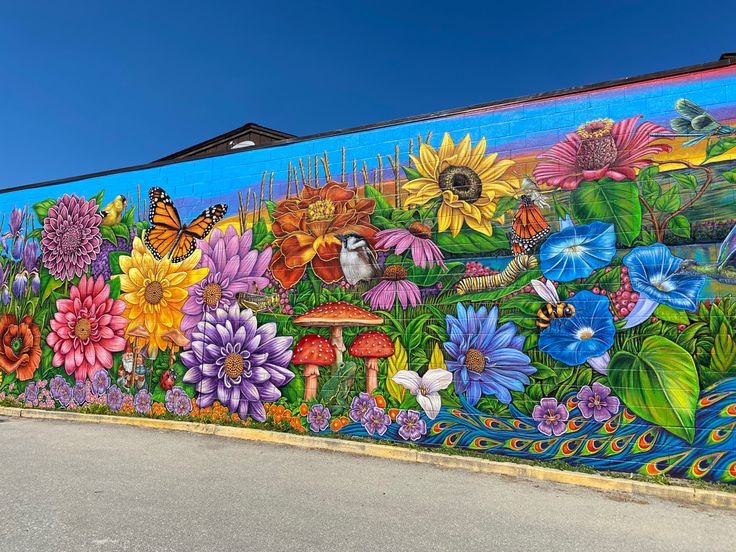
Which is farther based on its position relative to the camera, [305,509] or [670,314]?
[670,314]

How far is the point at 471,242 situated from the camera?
747 centimetres

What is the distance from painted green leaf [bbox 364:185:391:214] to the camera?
809cm

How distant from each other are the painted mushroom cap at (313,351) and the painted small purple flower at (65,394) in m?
5.40

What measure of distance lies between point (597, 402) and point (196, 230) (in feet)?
23.5

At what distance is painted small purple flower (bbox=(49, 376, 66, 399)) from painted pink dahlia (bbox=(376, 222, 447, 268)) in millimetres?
7499

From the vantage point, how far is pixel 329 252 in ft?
27.8

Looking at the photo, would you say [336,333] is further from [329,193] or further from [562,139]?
[562,139]

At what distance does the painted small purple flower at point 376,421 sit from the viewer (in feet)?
25.6

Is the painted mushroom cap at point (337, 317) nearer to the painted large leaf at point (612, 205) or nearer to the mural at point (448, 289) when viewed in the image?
the mural at point (448, 289)

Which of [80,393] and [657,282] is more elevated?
[657,282]

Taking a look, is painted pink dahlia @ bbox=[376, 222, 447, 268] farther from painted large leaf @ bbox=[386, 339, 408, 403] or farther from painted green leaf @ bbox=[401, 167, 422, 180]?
painted large leaf @ bbox=[386, 339, 408, 403]

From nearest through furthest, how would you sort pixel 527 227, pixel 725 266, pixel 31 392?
pixel 725 266 → pixel 527 227 → pixel 31 392

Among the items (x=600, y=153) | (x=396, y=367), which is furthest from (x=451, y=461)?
(x=600, y=153)

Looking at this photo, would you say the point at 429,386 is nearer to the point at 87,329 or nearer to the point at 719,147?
the point at 719,147
